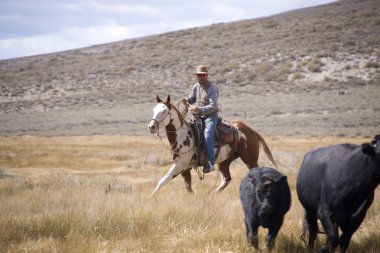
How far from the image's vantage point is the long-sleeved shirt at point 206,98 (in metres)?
9.20

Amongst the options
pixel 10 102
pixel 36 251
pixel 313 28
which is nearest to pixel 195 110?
pixel 36 251

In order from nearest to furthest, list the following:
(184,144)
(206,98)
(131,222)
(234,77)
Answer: (131,222), (184,144), (206,98), (234,77)

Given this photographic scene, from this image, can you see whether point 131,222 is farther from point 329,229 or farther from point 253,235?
point 329,229

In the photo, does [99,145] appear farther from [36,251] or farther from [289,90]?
[289,90]

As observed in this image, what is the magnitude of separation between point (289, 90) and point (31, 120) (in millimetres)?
24362

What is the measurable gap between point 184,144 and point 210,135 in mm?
636

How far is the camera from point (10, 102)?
153 ft

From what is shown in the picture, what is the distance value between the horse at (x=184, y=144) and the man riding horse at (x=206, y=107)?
0.32 metres

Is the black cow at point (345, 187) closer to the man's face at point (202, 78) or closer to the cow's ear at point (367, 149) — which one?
the cow's ear at point (367, 149)

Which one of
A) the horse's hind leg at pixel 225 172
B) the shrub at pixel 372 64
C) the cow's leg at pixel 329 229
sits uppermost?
the cow's leg at pixel 329 229

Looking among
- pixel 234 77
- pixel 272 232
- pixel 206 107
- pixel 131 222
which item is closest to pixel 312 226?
pixel 272 232

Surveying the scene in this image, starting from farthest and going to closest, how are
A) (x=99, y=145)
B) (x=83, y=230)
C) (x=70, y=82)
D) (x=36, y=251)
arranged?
(x=70, y=82) → (x=99, y=145) → (x=83, y=230) → (x=36, y=251)

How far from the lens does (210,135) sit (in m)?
9.27

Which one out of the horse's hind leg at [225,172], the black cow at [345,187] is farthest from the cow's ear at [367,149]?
the horse's hind leg at [225,172]
